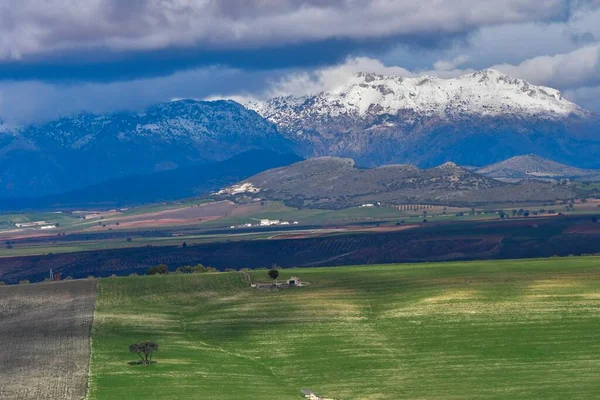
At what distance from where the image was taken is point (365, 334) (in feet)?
448

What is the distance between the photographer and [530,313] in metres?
140

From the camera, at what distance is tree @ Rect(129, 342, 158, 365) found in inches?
4898

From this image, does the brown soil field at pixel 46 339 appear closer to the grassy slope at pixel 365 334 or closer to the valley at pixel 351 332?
the valley at pixel 351 332

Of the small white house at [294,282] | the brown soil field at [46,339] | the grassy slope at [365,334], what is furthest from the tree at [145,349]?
the small white house at [294,282]

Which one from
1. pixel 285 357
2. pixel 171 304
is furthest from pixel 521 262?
pixel 285 357

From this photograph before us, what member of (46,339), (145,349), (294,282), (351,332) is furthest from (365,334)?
(294,282)

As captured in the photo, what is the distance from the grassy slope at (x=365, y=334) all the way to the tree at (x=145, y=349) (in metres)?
1.51

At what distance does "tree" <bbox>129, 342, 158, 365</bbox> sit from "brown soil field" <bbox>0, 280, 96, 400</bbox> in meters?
5.39

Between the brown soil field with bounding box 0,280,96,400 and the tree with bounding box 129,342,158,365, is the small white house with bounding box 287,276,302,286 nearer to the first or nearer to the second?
the brown soil field with bounding box 0,280,96,400

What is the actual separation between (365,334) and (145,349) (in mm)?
26643

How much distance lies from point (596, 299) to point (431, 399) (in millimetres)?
48215

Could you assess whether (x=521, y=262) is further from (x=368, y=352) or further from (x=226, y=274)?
(x=368, y=352)

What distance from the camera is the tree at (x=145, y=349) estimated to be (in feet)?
408

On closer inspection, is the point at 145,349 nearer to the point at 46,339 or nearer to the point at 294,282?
the point at 46,339
